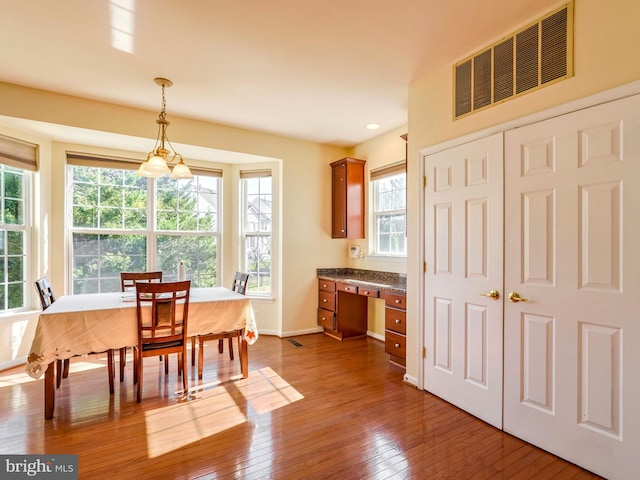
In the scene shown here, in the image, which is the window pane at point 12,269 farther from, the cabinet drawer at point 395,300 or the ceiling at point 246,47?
the cabinet drawer at point 395,300

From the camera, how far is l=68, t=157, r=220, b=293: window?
13.5 feet

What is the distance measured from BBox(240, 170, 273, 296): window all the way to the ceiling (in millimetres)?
1424

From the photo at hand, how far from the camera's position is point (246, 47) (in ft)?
8.30

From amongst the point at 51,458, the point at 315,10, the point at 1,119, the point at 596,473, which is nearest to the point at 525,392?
the point at 596,473

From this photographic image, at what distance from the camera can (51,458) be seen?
198 cm

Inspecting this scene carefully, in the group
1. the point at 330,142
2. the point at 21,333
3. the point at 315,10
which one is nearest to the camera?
the point at 315,10

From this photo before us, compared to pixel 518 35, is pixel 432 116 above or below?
below

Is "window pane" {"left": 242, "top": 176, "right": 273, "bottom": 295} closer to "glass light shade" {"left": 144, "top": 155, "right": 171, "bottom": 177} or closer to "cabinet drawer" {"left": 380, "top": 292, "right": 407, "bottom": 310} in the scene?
"cabinet drawer" {"left": 380, "top": 292, "right": 407, "bottom": 310}

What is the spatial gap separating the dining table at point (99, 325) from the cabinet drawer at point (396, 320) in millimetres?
1445

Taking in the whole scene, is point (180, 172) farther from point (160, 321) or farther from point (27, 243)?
point (27, 243)

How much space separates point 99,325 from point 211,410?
1.11 m

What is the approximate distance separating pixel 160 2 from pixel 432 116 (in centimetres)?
222

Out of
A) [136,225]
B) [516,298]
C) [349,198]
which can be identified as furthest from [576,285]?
[136,225]

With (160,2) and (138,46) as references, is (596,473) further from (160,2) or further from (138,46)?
(138,46)
